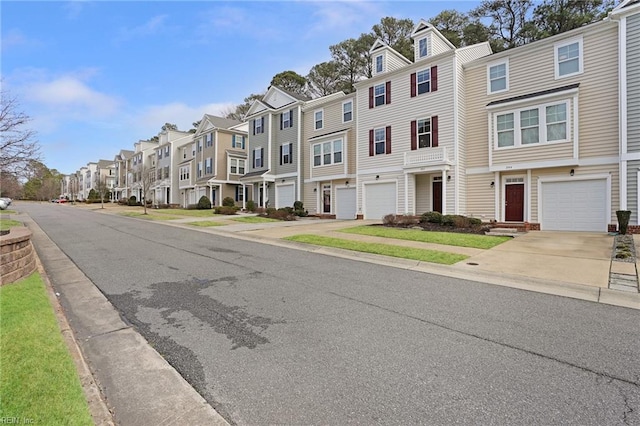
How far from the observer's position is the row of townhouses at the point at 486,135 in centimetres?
1427

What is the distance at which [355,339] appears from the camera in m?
4.15

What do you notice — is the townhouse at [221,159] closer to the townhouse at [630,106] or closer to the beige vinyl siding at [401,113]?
the beige vinyl siding at [401,113]

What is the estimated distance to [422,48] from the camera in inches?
771

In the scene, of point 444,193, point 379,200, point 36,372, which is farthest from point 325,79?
point 36,372

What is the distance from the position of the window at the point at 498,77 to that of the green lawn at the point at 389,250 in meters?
12.6

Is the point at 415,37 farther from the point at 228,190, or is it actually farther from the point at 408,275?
the point at 228,190

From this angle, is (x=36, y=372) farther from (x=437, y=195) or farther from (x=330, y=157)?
(x=330, y=157)

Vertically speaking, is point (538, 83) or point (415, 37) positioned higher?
point (415, 37)

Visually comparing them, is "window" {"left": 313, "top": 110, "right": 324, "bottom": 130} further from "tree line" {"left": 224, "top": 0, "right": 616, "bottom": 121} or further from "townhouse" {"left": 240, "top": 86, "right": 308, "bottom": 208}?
"tree line" {"left": 224, "top": 0, "right": 616, "bottom": 121}

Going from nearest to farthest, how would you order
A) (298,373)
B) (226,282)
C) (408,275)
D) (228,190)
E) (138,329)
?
(298,373)
(138,329)
(226,282)
(408,275)
(228,190)

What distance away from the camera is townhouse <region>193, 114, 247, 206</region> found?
35.2 m

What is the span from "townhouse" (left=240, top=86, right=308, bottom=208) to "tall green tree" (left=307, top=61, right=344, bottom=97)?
11042 mm

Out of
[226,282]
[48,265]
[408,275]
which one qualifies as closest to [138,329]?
[226,282]

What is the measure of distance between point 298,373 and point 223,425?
0.95m
